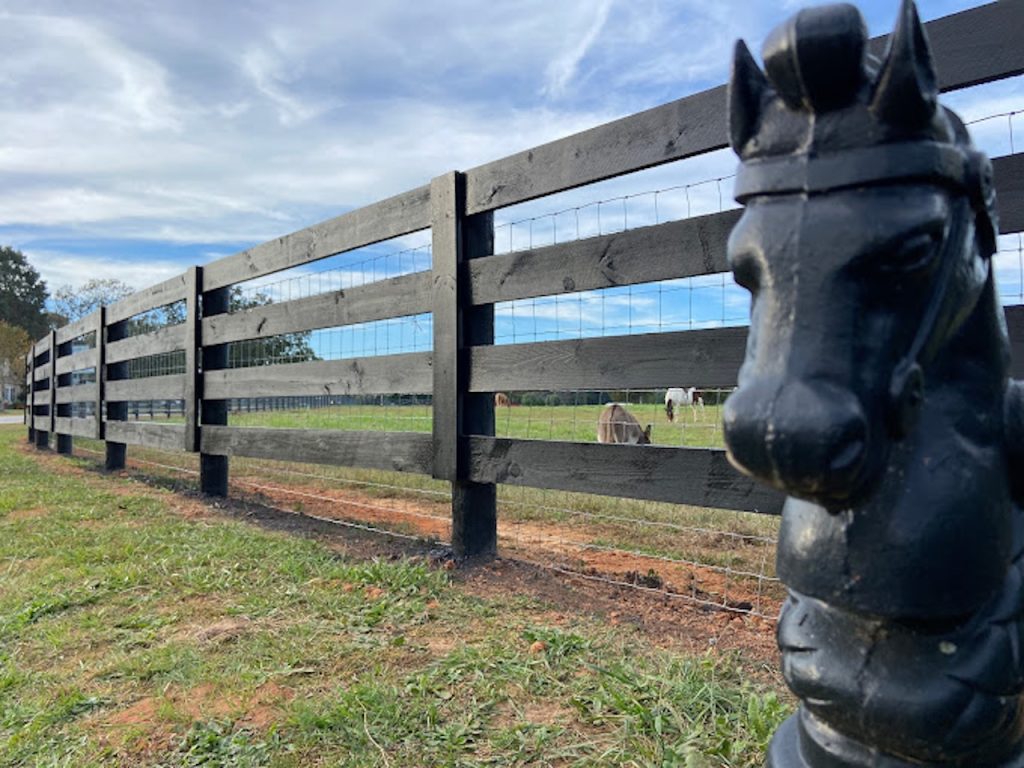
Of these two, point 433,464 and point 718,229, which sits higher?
point 718,229

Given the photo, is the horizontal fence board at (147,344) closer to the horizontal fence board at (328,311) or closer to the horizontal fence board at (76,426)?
the horizontal fence board at (328,311)

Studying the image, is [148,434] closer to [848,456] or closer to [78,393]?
[78,393]

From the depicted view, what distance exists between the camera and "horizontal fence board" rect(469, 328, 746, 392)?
106 inches

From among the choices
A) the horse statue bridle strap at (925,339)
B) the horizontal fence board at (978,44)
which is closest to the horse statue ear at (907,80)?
the horse statue bridle strap at (925,339)

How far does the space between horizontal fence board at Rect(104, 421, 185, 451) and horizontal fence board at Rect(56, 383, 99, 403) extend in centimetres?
105

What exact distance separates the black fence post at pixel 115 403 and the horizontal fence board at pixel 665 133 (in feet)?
22.3

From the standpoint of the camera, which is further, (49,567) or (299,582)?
(49,567)

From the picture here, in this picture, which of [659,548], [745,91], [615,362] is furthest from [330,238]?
[745,91]

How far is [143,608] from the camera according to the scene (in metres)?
3.10

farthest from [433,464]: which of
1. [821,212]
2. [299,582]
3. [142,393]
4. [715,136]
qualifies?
[142,393]

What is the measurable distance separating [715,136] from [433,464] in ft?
7.03

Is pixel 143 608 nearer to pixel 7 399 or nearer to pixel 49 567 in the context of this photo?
pixel 49 567

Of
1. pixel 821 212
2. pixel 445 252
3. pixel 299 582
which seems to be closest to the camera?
pixel 821 212

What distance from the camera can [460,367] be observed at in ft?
12.1
